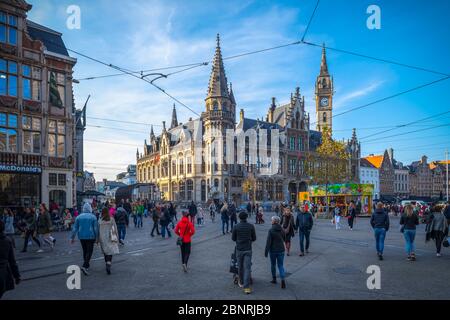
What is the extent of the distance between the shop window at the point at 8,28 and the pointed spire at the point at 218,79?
38.0 metres

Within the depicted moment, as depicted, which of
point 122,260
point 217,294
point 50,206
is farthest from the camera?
point 50,206

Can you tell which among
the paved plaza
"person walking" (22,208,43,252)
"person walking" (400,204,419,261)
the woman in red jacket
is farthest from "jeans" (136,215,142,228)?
"person walking" (400,204,419,261)

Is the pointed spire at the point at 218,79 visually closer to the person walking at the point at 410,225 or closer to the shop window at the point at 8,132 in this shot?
the shop window at the point at 8,132

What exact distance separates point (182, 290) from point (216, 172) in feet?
167

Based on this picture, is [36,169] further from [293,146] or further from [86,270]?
[293,146]

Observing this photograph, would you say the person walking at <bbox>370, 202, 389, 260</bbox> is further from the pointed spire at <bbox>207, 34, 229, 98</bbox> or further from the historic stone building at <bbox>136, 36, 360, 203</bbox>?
the pointed spire at <bbox>207, 34, 229, 98</bbox>

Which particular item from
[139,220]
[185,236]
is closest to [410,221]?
[185,236]

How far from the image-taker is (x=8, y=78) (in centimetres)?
2250

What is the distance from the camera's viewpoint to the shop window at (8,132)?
73.1 feet

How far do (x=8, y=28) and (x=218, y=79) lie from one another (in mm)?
40024

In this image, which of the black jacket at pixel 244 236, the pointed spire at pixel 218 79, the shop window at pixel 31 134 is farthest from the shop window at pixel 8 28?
the pointed spire at pixel 218 79

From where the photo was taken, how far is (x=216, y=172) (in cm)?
5841

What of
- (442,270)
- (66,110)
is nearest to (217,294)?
(442,270)

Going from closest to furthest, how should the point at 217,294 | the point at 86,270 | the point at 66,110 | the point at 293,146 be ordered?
the point at 217,294 < the point at 86,270 < the point at 66,110 < the point at 293,146
